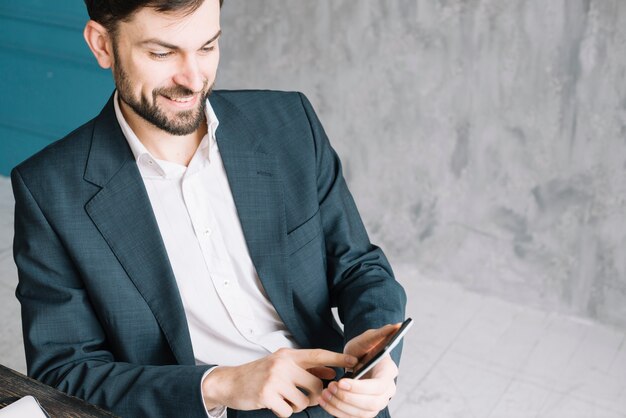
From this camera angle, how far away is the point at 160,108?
4.75ft

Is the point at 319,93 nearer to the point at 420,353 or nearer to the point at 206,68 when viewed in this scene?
the point at 420,353

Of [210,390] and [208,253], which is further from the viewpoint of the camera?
[208,253]

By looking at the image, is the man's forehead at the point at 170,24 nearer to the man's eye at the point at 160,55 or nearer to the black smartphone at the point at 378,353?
the man's eye at the point at 160,55

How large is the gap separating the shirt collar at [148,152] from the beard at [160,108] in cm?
7

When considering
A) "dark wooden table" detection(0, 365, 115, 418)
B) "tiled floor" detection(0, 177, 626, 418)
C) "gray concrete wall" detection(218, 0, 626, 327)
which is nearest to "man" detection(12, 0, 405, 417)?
"dark wooden table" detection(0, 365, 115, 418)

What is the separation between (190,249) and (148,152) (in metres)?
0.19

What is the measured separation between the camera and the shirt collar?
1522 millimetres

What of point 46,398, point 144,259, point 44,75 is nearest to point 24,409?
point 46,398

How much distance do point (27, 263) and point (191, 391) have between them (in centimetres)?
37

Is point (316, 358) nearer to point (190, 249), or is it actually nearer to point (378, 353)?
point (378, 353)

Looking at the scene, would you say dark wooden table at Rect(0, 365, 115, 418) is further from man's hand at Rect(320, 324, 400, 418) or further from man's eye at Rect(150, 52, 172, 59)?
man's eye at Rect(150, 52, 172, 59)

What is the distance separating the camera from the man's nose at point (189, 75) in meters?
1.41

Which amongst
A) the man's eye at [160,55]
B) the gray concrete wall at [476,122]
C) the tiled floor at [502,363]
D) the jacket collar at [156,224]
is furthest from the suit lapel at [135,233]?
the gray concrete wall at [476,122]

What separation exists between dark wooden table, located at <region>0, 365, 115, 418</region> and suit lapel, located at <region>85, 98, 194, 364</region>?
0.86ft
